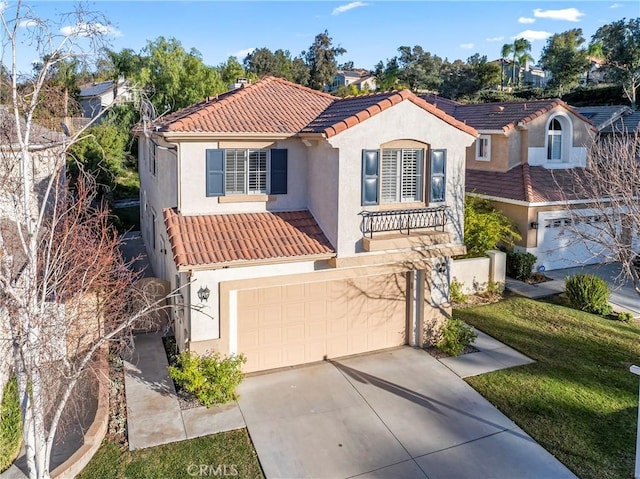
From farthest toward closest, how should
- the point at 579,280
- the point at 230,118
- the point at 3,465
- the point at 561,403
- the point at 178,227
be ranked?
1. the point at 579,280
2. the point at 230,118
3. the point at 178,227
4. the point at 561,403
5. the point at 3,465

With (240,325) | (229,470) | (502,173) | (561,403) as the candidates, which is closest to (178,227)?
(240,325)

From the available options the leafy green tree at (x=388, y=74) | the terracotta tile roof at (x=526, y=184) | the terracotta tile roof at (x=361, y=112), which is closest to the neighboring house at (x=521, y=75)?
the leafy green tree at (x=388, y=74)

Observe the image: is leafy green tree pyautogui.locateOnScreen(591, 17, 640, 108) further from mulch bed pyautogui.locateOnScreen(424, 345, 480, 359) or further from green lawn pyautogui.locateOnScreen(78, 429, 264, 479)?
green lawn pyautogui.locateOnScreen(78, 429, 264, 479)

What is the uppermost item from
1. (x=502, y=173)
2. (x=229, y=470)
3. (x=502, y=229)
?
(x=502, y=173)

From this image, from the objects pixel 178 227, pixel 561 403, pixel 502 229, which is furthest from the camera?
pixel 502 229

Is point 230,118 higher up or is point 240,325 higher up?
point 230,118

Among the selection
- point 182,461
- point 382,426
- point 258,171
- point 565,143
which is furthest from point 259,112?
point 565,143

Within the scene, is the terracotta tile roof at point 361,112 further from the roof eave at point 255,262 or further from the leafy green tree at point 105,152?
the leafy green tree at point 105,152

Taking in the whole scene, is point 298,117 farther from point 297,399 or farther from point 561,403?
point 561,403
